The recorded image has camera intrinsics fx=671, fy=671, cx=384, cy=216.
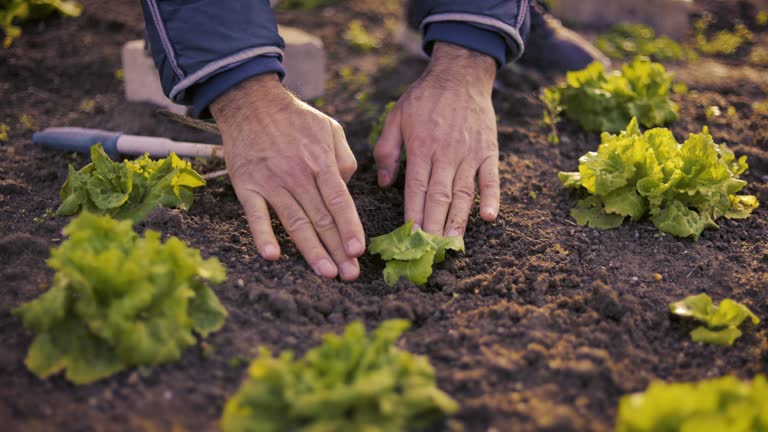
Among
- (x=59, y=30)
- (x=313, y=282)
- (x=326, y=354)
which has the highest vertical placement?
(x=326, y=354)

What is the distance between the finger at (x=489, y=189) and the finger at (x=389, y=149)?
0.46 m

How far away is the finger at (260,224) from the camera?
293 centimetres

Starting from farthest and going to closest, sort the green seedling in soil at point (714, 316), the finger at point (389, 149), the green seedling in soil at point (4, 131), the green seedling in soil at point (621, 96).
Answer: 1. the green seedling in soil at point (621, 96)
2. the green seedling in soil at point (4, 131)
3. the finger at point (389, 149)
4. the green seedling in soil at point (714, 316)

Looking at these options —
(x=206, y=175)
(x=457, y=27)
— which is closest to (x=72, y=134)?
(x=206, y=175)

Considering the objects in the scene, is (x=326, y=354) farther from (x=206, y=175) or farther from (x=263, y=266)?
(x=206, y=175)

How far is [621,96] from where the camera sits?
4.30 m

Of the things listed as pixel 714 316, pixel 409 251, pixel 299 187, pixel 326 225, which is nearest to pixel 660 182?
pixel 714 316

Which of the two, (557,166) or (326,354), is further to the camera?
(557,166)

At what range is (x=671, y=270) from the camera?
3115mm

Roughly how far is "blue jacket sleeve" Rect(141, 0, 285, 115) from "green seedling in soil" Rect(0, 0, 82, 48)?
2.85 meters

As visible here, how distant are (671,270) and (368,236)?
143 cm

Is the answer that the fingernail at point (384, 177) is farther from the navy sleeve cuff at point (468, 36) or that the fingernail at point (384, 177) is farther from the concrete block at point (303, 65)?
the concrete block at point (303, 65)

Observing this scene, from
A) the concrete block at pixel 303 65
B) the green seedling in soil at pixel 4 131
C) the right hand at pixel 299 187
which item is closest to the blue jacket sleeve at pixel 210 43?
the right hand at pixel 299 187

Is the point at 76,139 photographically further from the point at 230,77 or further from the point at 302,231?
the point at 302,231
